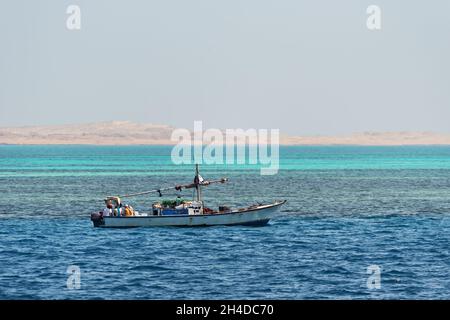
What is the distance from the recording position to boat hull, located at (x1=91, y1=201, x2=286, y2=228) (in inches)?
3344

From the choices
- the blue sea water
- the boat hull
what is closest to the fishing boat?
the boat hull

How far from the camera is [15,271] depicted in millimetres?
61656

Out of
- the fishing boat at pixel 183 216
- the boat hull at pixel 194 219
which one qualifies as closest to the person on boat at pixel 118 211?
the fishing boat at pixel 183 216

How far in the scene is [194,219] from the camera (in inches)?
3342

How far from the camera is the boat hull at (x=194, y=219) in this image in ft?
279

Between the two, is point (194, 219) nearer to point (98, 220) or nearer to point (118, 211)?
point (118, 211)

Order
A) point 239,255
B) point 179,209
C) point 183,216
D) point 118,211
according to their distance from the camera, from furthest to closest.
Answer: point 118,211 < point 179,209 < point 183,216 < point 239,255

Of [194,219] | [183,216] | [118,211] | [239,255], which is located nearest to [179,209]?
[183,216]

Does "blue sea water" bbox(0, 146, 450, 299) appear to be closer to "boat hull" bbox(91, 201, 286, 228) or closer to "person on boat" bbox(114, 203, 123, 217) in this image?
"boat hull" bbox(91, 201, 286, 228)

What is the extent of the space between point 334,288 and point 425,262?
1256 cm

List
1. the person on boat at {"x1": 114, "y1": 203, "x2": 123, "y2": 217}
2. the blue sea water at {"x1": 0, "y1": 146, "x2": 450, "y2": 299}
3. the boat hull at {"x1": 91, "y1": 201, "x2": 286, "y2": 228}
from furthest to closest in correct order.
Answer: the person on boat at {"x1": 114, "y1": 203, "x2": 123, "y2": 217}, the boat hull at {"x1": 91, "y1": 201, "x2": 286, "y2": 228}, the blue sea water at {"x1": 0, "y1": 146, "x2": 450, "y2": 299}

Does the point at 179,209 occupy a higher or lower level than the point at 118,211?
higher
